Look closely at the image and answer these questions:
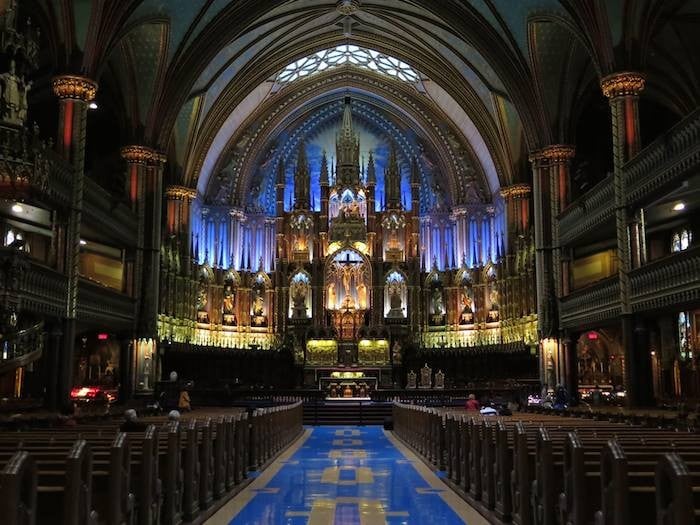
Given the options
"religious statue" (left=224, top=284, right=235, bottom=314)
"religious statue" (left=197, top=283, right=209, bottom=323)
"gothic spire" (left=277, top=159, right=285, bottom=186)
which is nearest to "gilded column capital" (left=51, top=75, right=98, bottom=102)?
"religious statue" (left=197, top=283, right=209, bottom=323)

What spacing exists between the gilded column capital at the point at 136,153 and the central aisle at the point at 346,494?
646 inches

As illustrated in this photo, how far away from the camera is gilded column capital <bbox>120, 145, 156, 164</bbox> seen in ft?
98.1

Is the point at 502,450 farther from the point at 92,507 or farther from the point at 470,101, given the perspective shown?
the point at 470,101

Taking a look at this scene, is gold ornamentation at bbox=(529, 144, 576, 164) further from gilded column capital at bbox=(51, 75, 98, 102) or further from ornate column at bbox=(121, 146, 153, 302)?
gilded column capital at bbox=(51, 75, 98, 102)

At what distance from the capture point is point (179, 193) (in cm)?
3566

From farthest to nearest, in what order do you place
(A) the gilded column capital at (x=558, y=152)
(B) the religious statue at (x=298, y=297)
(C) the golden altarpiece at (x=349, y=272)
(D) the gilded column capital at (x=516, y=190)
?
(B) the religious statue at (x=298, y=297)
(C) the golden altarpiece at (x=349, y=272)
(D) the gilded column capital at (x=516, y=190)
(A) the gilded column capital at (x=558, y=152)

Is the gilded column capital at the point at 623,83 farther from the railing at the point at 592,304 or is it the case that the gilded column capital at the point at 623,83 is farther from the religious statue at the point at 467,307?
the religious statue at the point at 467,307

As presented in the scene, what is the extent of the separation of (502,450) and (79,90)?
19.1m

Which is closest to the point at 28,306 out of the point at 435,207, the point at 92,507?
the point at 92,507

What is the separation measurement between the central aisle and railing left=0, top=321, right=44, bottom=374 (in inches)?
251

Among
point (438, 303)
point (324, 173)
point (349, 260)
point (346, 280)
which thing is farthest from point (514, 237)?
point (324, 173)

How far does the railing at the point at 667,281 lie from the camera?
59.2 ft

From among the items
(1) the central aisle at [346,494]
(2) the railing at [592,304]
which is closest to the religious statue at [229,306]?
(2) the railing at [592,304]

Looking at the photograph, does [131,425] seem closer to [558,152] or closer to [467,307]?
[558,152]
